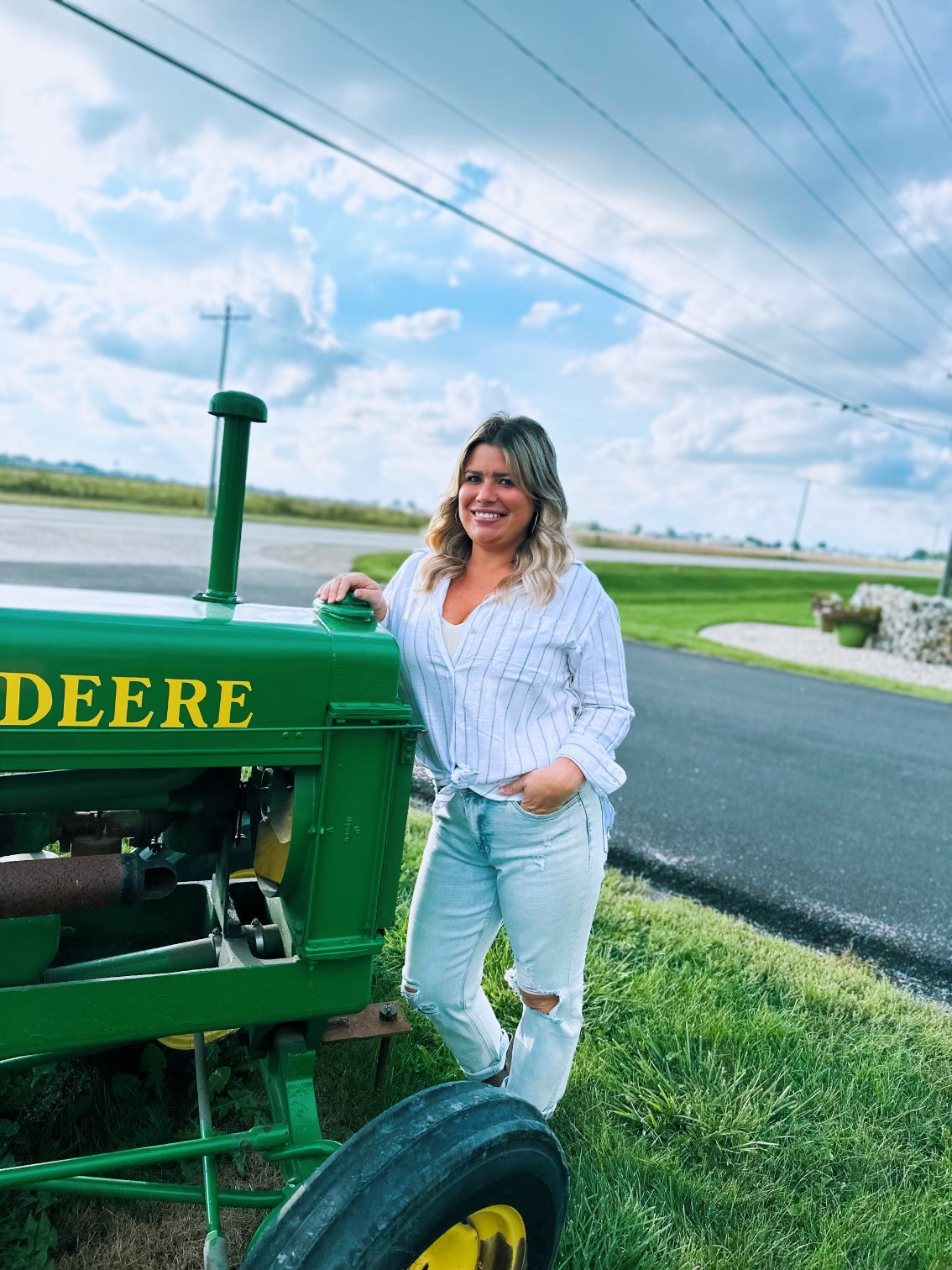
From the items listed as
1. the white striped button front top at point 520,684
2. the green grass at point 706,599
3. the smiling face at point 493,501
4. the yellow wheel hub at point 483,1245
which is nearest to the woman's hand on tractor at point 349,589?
the white striped button front top at point 520,684

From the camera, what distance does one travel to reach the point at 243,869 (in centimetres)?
190

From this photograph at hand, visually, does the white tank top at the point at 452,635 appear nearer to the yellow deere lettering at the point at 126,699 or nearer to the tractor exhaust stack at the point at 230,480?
the tractor exhaust stack at the point at 230,480

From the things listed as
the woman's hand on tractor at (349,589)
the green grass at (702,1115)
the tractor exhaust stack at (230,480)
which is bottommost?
the green grass at (702,1115)

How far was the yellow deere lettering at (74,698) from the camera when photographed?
145 centimetres

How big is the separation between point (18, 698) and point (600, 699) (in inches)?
45.4

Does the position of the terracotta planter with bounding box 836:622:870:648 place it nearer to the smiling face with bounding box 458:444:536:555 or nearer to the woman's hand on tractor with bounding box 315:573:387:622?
the smiling face with bounding box 458:444:536:555

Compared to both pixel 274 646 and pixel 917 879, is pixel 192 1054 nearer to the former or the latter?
pixel 274 646

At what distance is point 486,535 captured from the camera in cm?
204

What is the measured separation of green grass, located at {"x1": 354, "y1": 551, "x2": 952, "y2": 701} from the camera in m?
12.5

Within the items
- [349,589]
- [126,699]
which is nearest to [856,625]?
[349,589]

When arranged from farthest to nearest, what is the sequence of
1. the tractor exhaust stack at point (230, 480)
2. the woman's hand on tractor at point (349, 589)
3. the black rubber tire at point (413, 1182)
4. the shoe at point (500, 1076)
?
the shoe at point (500, 1076)
the woman's hand on tractor at point (349, 589)
the tractor exhaust stack at point (230, 480)
the black rubber tire at point (413, 1182)

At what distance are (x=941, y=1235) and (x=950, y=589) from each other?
23.9 metres

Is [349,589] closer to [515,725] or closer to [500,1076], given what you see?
[515,725]

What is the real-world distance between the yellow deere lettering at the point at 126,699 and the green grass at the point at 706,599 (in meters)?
11.0
